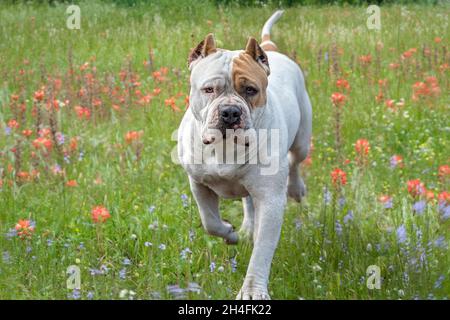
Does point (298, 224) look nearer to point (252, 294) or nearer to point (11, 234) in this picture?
point (252, 294)

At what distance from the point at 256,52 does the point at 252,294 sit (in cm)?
124

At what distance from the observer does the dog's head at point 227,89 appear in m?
3.61

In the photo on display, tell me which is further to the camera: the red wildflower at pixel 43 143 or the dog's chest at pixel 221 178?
the red wildflower at pixel 43 143

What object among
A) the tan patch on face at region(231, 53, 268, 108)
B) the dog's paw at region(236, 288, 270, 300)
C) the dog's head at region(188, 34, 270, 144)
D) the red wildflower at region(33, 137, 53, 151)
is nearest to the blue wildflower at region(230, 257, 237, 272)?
the dog's paw at region(236, 288, 270, 300)

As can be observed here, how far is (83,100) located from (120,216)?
1.82 meters

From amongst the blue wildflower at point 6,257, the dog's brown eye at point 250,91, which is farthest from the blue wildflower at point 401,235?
the blue wildflower at point 6,257

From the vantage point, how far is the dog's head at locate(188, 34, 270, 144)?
11.8 feet

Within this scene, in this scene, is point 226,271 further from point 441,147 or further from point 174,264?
point 441,147

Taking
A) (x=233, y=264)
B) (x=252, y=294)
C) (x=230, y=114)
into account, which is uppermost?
(x=230, y=114)

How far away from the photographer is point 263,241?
384 cm

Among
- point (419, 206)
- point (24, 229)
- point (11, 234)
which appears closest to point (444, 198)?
point (419, 206)

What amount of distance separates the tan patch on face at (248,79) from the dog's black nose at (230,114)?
0.56 ft

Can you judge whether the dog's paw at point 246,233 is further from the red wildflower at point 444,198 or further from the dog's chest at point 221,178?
the red wildflower at point 444,198

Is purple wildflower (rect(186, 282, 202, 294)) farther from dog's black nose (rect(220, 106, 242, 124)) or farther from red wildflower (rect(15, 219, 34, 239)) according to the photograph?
red wildflower (rect(15, 219, 34, 239))
